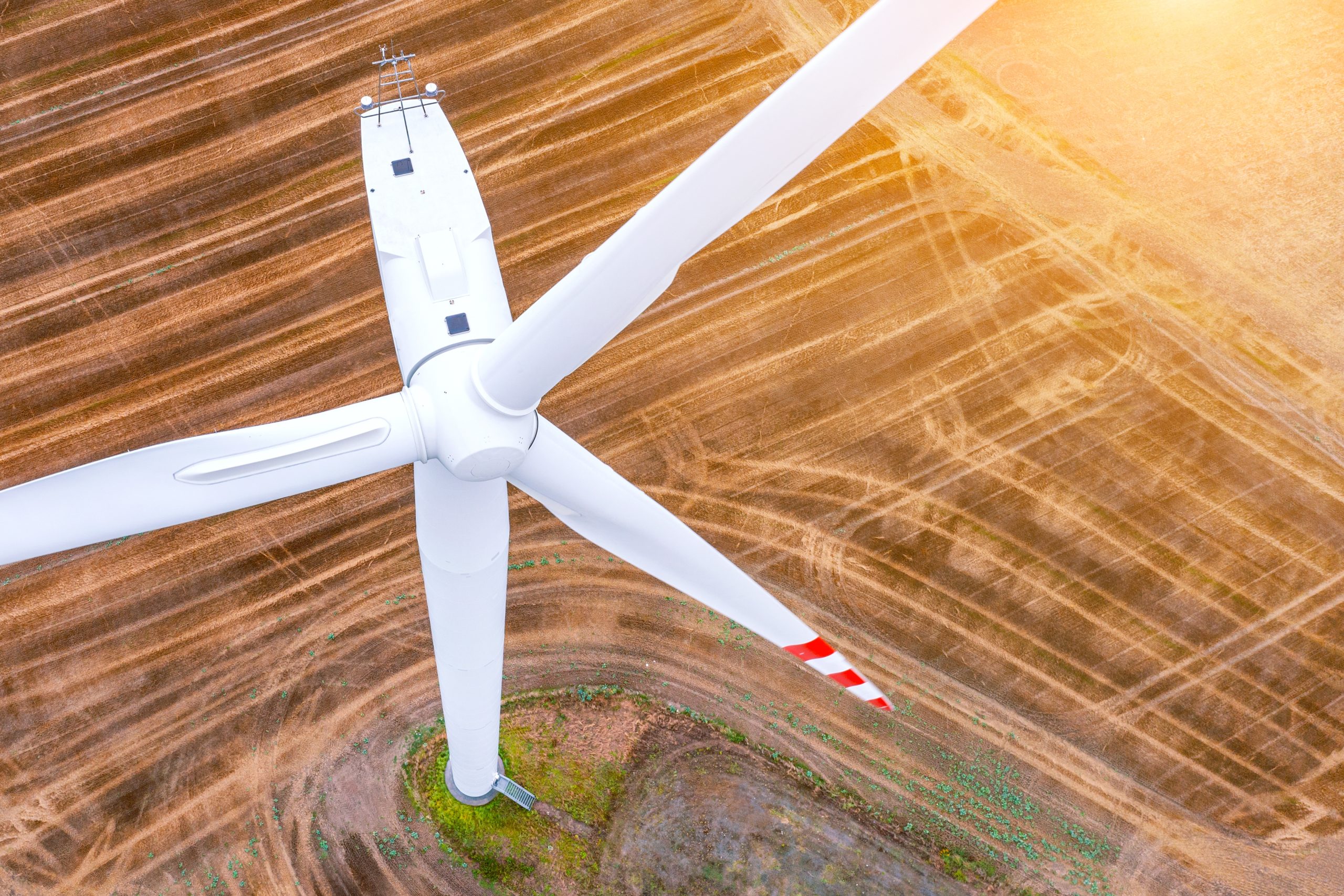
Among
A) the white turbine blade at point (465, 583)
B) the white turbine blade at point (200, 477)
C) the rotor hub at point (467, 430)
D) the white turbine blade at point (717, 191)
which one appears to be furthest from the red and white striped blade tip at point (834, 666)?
the white turbine blade at point (200, 477)

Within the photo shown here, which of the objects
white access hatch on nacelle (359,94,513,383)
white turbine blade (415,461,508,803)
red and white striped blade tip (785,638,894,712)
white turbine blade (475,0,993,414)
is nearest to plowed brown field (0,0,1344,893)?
white turbine blade (415,461,508,803)

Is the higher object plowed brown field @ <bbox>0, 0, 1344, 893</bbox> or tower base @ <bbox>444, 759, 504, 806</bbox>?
plowed brown field @ <bbox>0, 0, 1344, 893</bbox>

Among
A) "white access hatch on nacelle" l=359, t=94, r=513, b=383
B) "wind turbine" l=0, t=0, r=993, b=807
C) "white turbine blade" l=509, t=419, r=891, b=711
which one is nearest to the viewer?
"wind turbine" l=0, t=0, r=993, b=807

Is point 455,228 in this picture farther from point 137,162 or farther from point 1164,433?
point 1164,433

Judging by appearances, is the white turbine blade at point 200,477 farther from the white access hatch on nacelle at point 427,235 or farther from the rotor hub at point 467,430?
the white access hatch on nacelle at point 427,235

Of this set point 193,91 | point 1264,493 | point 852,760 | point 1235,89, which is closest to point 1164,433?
point 1264,493

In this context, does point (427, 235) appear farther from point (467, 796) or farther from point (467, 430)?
point (467, 796)

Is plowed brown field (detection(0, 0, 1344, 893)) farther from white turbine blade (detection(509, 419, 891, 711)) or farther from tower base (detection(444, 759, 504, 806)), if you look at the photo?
white turbine blade (detection(509, 419, 891, 711))
